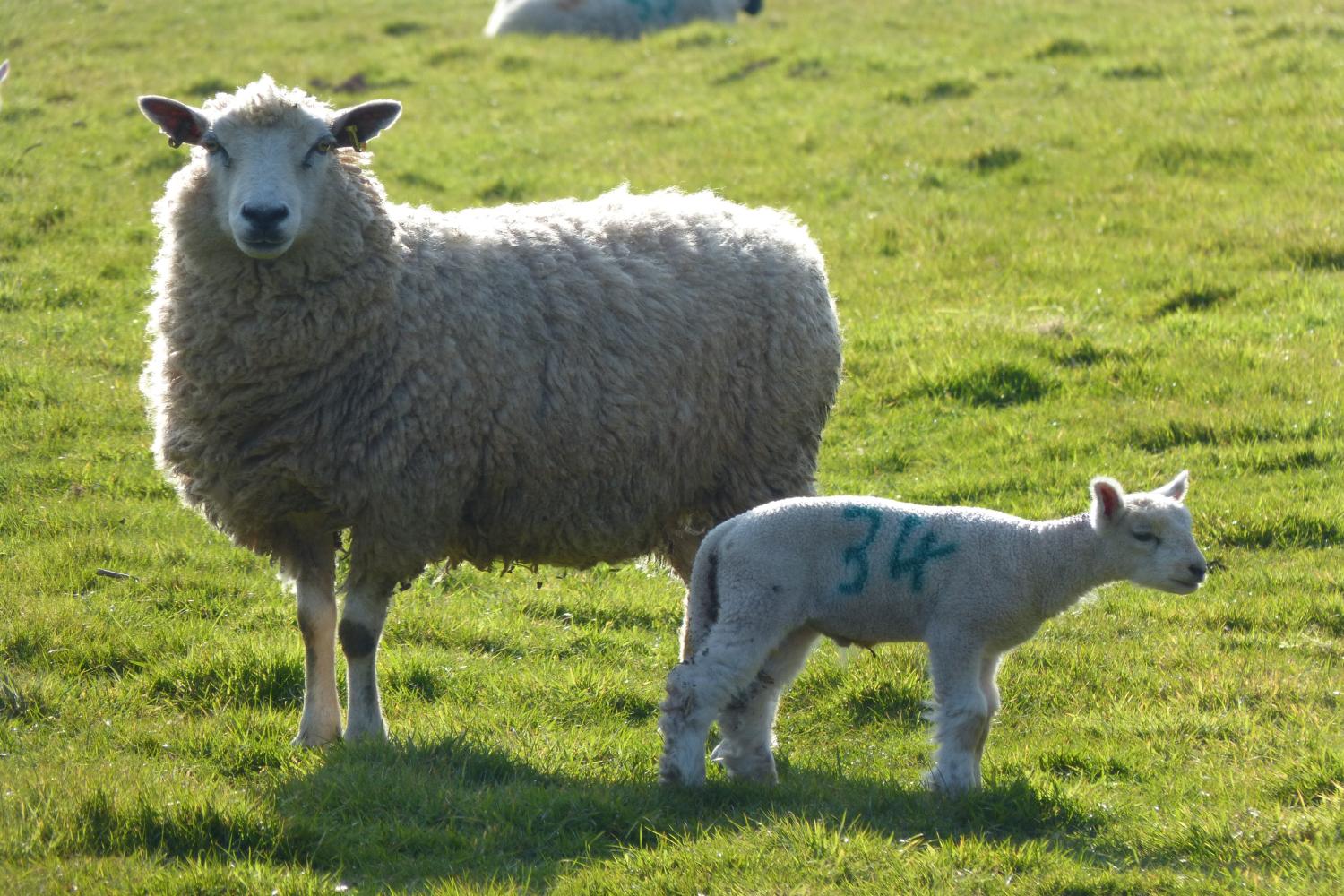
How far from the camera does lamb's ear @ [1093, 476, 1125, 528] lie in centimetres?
516

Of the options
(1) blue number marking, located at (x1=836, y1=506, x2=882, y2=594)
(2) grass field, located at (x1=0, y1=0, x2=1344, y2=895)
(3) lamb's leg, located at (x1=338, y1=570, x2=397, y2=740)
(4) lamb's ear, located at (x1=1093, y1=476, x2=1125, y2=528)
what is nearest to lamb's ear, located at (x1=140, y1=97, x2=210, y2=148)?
(3) lamb's leg, located at (x1=338, y1=570, x2=397, y2=740)

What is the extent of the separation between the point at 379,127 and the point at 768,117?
33.0ft

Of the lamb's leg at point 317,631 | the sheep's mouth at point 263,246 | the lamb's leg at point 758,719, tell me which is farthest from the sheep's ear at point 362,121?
Answer: the lamb's leg at point 758,719

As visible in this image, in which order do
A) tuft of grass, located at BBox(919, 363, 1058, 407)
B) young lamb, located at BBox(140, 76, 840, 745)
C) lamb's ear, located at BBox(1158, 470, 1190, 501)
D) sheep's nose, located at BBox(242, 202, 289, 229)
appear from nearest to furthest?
lamb's ear, located at BBox(1158, 470, 1190, 501), sheep's nose, located at BBox(242, 202, 289, 229), young lamb, located at BBox(140, 76, 840, 745), tuft of grass, located at BBox(919, 363, 1058, 407)

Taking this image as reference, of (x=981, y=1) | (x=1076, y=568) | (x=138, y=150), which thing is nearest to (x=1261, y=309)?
(x=1076, y=568)

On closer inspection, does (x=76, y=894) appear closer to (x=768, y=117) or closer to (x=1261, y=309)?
(x=1261, y=309)

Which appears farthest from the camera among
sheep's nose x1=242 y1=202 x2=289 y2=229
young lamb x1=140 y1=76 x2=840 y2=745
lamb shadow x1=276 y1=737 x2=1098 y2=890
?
young lamb x1=140 y1=76 x2=840 y2=745

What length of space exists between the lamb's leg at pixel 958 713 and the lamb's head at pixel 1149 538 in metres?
0.55

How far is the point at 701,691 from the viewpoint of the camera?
5266 mm

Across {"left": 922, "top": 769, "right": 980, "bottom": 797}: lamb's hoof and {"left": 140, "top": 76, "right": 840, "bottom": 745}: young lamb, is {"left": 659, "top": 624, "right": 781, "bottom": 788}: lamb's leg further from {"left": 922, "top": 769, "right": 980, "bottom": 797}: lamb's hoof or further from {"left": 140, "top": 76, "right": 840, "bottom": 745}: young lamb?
{"left": 140, "top": 76, "right": 840, "bottom": 745}: young lamb

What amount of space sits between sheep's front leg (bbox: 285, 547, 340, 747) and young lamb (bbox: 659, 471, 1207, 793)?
Answer: 4.74 feet

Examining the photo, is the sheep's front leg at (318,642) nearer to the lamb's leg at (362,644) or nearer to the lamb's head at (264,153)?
the lamb's leg at (362,644)

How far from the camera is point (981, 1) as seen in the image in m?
21.0

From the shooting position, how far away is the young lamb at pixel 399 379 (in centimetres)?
594
